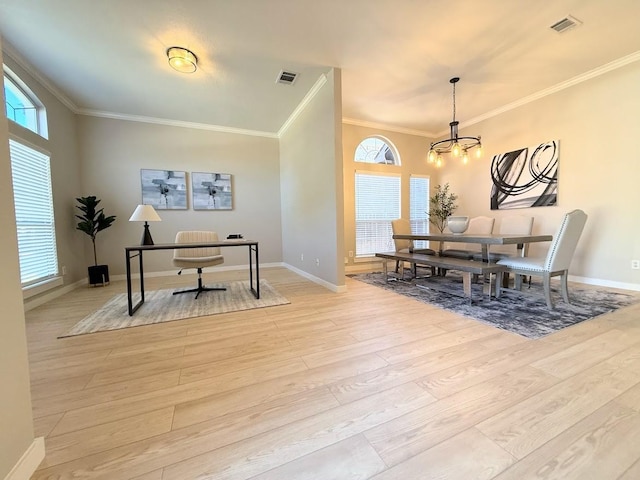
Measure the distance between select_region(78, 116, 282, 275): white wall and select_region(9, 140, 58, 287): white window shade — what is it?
33.6 inches

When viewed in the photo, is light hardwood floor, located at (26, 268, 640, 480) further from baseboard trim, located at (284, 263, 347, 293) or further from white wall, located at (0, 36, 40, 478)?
baseboard trim, located at (284, 263, 347, 293)

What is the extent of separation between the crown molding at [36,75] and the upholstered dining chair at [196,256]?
8.15 feet

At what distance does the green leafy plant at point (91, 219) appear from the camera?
12.4 ft

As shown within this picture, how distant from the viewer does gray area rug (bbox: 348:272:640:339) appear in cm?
216

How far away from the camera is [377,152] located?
203 inches

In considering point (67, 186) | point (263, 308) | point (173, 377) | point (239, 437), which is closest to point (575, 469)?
point (239, 437)

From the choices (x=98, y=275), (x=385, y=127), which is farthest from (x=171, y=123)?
(x=385, y=127)

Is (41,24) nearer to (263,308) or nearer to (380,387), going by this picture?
(263,308)

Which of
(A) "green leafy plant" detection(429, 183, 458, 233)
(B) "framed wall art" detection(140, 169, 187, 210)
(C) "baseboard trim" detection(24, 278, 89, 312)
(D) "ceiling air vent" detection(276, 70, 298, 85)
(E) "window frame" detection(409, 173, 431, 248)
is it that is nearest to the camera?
(C) "baseboard trim" detection(24, 278, 89, 312)

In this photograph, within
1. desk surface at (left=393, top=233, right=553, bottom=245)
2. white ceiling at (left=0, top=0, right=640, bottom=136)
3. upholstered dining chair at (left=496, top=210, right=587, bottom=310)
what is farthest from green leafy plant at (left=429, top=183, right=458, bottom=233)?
upholstered dining chair at (left=496, top=210, right=587, bottom=310)

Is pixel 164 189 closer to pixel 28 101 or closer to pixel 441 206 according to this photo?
pixel 28 101

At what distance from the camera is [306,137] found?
4047 millimetres

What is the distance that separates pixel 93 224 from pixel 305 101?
3.80 metres

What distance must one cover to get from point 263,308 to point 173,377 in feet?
4.13
